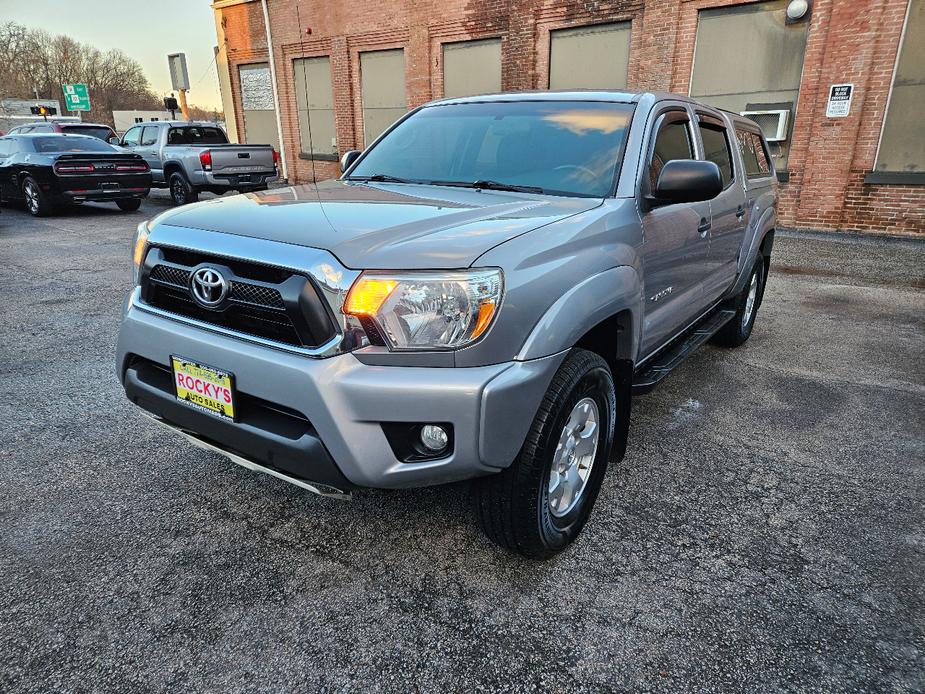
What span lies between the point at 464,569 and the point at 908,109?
1146 centimetres

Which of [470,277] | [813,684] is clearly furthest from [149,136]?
[813,684]

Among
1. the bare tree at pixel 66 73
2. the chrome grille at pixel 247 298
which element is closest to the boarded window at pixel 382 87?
the chrome grille at pixel 247 298

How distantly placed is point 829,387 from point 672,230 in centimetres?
212

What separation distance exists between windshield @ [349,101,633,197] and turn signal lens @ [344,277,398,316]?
1.27m

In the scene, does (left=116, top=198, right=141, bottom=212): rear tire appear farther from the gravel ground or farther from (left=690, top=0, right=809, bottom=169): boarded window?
(left=690, top=0, right=809, bottom=169): boarded window

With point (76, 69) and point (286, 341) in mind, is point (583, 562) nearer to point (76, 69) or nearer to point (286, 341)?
point (286, 341)

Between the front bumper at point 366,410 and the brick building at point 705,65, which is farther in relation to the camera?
the brick building at point 705,65

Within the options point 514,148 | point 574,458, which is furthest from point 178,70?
point 574,458

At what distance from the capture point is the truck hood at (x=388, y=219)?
1953 mm

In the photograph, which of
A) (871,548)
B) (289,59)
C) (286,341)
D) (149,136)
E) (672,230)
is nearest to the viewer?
(286,341)

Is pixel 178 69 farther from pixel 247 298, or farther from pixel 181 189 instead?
pixel 247 298

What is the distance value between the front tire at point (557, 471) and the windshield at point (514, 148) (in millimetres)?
970

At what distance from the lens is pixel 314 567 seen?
2.39 meters

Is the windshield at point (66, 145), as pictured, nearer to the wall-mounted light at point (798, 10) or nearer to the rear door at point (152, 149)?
the rear door at point (152, 149)
